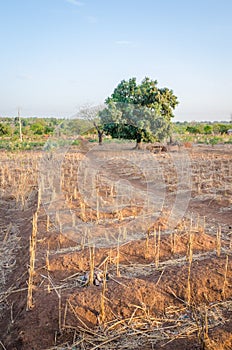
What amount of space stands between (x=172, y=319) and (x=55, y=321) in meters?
1.10

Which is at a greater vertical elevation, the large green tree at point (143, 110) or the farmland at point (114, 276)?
the large green tree at point (143, 110)

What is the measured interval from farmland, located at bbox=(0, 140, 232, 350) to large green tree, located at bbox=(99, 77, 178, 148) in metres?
10.7

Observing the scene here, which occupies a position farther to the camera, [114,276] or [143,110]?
[143,110]

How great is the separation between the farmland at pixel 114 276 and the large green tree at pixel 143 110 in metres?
10.7

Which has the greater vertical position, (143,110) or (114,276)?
(143,110)

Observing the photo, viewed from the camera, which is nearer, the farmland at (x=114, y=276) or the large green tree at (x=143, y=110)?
the farmland at (x=114, y=276)

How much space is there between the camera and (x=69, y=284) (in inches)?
154

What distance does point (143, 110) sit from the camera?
748 inches

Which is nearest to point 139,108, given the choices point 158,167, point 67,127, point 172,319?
point 158,167

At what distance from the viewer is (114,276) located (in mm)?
3984

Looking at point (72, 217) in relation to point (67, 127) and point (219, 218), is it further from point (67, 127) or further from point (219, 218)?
point (219, 218)

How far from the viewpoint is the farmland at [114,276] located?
302cm

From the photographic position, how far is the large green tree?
60.4 ft

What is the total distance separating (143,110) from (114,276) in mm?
15817
